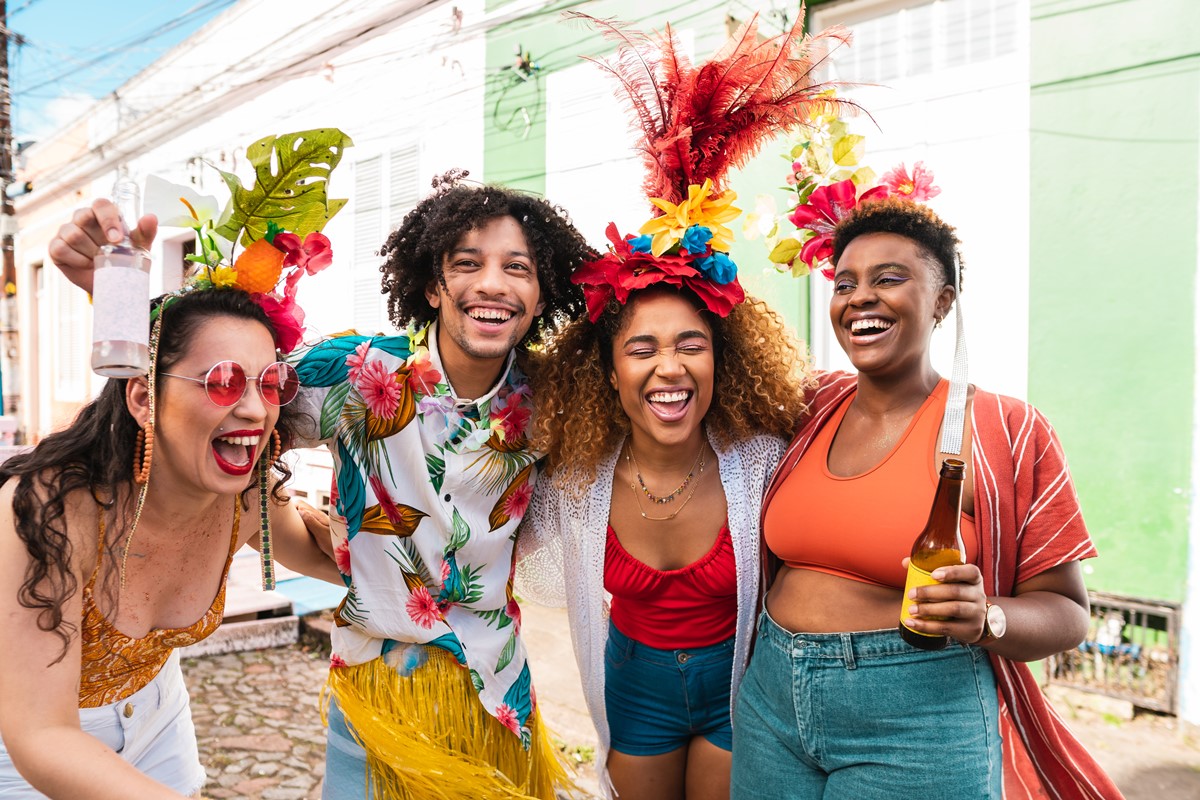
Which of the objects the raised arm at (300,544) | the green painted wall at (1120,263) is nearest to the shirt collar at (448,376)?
the raised arm at (300,544)

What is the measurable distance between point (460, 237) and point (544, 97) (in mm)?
4813

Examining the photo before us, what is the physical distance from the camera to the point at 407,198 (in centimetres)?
825

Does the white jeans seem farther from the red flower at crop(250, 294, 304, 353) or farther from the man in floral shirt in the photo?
the red flower at crop(250, 294, 304, 353)

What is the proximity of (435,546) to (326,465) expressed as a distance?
23.6 ft

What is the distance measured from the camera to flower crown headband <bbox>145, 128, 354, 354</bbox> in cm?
215

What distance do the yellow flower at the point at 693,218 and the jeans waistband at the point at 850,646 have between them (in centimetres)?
120

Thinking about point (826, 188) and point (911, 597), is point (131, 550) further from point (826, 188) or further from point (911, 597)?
point (826, 188)

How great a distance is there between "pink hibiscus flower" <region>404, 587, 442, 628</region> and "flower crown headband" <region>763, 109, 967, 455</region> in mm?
1542

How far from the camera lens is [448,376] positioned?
2.57 meters

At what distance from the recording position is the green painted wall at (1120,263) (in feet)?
13.9

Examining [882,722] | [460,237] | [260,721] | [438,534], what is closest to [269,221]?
[460,237]

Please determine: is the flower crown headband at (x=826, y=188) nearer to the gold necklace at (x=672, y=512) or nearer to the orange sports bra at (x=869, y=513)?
the orange sports bra at (x=869, y=513)

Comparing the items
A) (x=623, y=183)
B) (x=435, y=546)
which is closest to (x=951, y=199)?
(x=623, y=183)

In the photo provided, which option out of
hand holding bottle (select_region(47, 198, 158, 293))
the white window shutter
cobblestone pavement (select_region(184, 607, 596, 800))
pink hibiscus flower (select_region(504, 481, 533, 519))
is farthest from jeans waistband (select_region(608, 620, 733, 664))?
the white window shutter
